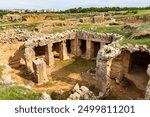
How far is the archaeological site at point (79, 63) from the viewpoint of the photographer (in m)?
16.2

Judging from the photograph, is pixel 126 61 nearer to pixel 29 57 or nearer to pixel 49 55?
pixel 49 55

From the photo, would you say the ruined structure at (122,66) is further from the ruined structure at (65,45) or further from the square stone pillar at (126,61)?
the ruined structure at (65,45)

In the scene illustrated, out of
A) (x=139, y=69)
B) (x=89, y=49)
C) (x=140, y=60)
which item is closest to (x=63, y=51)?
(x=89, y=49)

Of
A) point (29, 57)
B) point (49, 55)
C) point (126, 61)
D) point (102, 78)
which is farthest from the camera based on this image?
point (49, 55)

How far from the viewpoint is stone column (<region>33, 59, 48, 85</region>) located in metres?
19.1

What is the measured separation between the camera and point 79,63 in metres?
23.8

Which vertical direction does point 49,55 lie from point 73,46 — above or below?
below

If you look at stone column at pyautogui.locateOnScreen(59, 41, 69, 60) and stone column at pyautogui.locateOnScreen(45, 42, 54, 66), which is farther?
stone column at pyautogui.locateOnScreen(59, 41, 69, 60)

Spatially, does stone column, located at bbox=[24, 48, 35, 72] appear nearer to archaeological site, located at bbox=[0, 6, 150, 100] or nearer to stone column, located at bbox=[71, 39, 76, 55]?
archaeological site, located at bbox=[0, 6, 150, 100]

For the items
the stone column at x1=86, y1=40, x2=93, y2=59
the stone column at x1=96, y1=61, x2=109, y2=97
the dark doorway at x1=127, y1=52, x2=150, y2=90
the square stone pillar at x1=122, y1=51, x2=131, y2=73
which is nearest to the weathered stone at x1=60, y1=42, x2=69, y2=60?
the stone column at x1=86, y1=40, x2=93, y2=59

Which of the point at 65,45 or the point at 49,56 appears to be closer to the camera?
the point at 49,56

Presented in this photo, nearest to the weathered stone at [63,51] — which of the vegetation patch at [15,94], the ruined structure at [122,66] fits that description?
the ruined structure at [122,66]

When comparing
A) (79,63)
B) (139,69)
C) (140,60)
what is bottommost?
(79,63)

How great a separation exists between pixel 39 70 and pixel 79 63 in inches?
219
